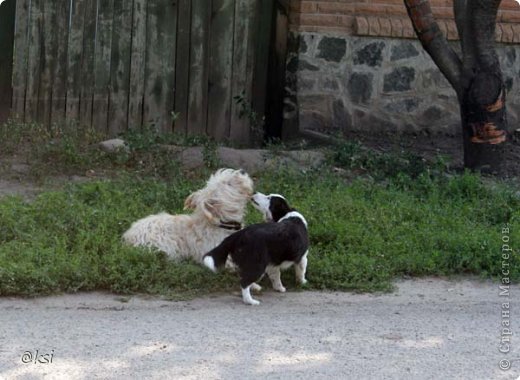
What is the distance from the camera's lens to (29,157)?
9.67 metres

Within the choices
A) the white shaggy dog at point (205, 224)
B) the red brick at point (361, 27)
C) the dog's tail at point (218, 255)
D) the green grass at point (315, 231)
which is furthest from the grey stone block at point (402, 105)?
the dog's tail at point (218, 255)

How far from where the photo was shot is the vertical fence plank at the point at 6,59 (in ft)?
34.8

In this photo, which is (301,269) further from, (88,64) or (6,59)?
(6,59)

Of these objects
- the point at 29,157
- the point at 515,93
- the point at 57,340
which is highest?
the point at 515,93

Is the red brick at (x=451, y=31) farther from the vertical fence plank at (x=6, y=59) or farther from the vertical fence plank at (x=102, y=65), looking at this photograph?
the vertical fence plank at (x=6, y=59)

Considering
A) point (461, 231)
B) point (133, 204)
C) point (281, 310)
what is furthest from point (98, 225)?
point (461, 231)

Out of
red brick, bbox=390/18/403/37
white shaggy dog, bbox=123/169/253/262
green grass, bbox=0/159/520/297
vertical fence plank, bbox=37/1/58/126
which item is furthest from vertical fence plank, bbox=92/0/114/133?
white shaggy dog, bbox=123/169/253/262

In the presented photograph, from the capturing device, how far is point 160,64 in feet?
36.1

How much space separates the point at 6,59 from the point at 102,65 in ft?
3.29

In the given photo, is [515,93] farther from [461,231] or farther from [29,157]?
[29,157]

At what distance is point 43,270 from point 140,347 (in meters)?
1.38

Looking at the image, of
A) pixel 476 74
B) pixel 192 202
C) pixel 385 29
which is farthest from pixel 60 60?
pixel 476 74

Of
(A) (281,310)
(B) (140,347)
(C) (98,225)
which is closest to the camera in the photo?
(B) (140,347)

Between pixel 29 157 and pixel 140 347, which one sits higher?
pixel 29 157
